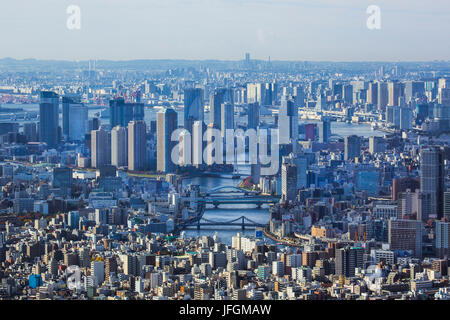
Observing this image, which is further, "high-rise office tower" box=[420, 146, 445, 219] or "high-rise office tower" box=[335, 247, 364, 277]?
"high-rise office tower" box=[420, 146, 445, 219]

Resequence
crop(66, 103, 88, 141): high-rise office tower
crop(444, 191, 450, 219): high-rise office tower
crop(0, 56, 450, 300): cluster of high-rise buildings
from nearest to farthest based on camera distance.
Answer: crop(0, 56, 450, 300): cluster of high-rise buildings < crop(444, 191, 450, 219): high-rise office tower < crop(66, 103, 88, 141): high-rise office tower

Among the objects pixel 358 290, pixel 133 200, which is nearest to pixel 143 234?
pixel 133 200

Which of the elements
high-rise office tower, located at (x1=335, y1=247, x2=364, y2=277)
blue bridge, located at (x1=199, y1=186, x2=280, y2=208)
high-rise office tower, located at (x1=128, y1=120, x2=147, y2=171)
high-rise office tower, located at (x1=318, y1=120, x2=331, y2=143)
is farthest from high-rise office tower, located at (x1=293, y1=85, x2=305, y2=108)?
high-rise office tower, located at (x1=335, y1=247, x2=364, y2=277)

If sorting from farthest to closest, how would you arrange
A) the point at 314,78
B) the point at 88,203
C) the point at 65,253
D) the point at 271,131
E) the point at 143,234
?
1. the point at 271,131
2. the point at 314,78
3. the point at 88,203
4. the point at 143,234
5. the point at 65,253

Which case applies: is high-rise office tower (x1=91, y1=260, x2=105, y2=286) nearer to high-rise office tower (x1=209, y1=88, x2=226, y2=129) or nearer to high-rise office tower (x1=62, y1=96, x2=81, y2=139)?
high-rise office tower (x1=209, y1=88, x2=226, y2=129)

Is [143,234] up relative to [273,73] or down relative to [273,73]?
down
